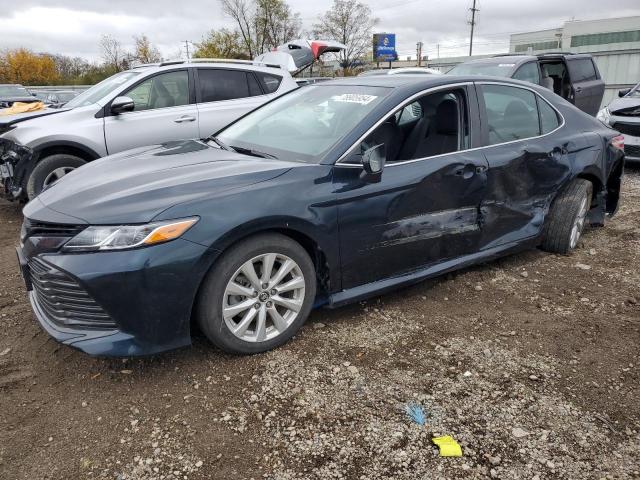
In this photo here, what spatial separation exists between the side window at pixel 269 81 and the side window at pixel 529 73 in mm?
4247

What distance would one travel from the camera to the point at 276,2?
42.5 metres

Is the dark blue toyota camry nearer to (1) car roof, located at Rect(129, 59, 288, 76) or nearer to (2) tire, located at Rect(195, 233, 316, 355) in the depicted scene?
(2) tire, located at Rect(195, 233, 316, 355)

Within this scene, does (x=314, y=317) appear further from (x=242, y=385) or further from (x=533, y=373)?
(x=533, y=373)

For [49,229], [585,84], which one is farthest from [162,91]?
[585,84]

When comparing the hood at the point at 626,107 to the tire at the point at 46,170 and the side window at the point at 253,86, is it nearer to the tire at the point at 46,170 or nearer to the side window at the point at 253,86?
the side window at the point at 253,86

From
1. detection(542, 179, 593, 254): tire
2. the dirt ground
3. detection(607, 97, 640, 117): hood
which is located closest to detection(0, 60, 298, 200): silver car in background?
the dirt ground

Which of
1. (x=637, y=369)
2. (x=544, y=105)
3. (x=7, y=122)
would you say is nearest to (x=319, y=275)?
(x=637, y=369)

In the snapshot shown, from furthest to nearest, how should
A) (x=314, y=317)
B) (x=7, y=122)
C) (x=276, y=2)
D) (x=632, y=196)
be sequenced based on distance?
Result: (x=276, y=2)
(x=632, y=196)
(x=7, y=122)
(x=314, y=317)

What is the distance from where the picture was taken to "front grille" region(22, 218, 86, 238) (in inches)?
98.7

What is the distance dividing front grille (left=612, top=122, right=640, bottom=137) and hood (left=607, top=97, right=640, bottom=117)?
17cm

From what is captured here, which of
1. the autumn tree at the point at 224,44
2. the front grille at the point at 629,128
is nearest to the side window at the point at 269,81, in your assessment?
the front grille at the point at 629,128

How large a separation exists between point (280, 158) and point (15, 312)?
2.11 meters

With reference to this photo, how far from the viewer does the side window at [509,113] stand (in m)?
3.73

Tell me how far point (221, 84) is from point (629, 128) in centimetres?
626
